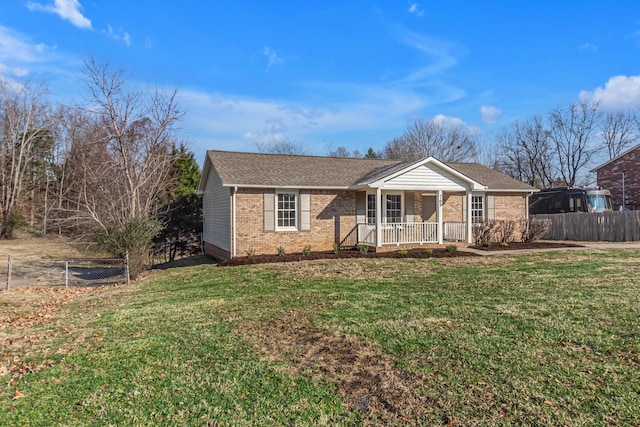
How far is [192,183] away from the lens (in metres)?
30.2

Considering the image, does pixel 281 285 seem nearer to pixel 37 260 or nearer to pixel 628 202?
pixel 37 260

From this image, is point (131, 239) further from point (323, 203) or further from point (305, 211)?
point (323, 203)

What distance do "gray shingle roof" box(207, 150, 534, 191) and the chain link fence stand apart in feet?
16.1

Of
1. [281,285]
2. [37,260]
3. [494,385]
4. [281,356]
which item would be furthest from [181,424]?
[37,260]

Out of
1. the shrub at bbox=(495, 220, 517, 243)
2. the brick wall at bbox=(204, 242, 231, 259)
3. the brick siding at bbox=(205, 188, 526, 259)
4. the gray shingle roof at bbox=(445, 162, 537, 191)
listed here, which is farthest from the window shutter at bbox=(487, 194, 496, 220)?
the brick wall at bbox=(204, 242, 231, 259)

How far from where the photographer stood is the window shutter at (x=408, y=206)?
1741 cm

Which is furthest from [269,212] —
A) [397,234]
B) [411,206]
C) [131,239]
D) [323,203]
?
[411,206]

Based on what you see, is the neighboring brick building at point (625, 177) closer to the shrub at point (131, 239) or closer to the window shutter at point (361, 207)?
the window shutter at point (361, 207)

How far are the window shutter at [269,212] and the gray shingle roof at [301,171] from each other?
53 cm

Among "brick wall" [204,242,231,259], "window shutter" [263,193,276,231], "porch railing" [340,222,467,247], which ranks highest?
"window shutter" [263,193,276,231]

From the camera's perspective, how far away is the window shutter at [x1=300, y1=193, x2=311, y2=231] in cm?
1521

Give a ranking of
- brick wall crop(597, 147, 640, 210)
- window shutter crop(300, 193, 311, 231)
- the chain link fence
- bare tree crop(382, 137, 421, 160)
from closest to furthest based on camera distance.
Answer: the chain link fence, window shutter crop(300, 193, 311, 231), brick wall crop(597, 147, 640, 210), bare tree crop(382, 137, 421, 160)

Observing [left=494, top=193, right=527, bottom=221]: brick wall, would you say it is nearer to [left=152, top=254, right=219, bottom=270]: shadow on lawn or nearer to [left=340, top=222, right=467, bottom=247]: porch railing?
[left=340, top=222, right=467, bottom=247]: porch railing

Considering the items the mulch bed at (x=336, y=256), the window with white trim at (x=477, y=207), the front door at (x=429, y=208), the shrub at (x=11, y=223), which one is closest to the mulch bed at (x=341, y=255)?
the mulch bed at (x=336, y=256)
